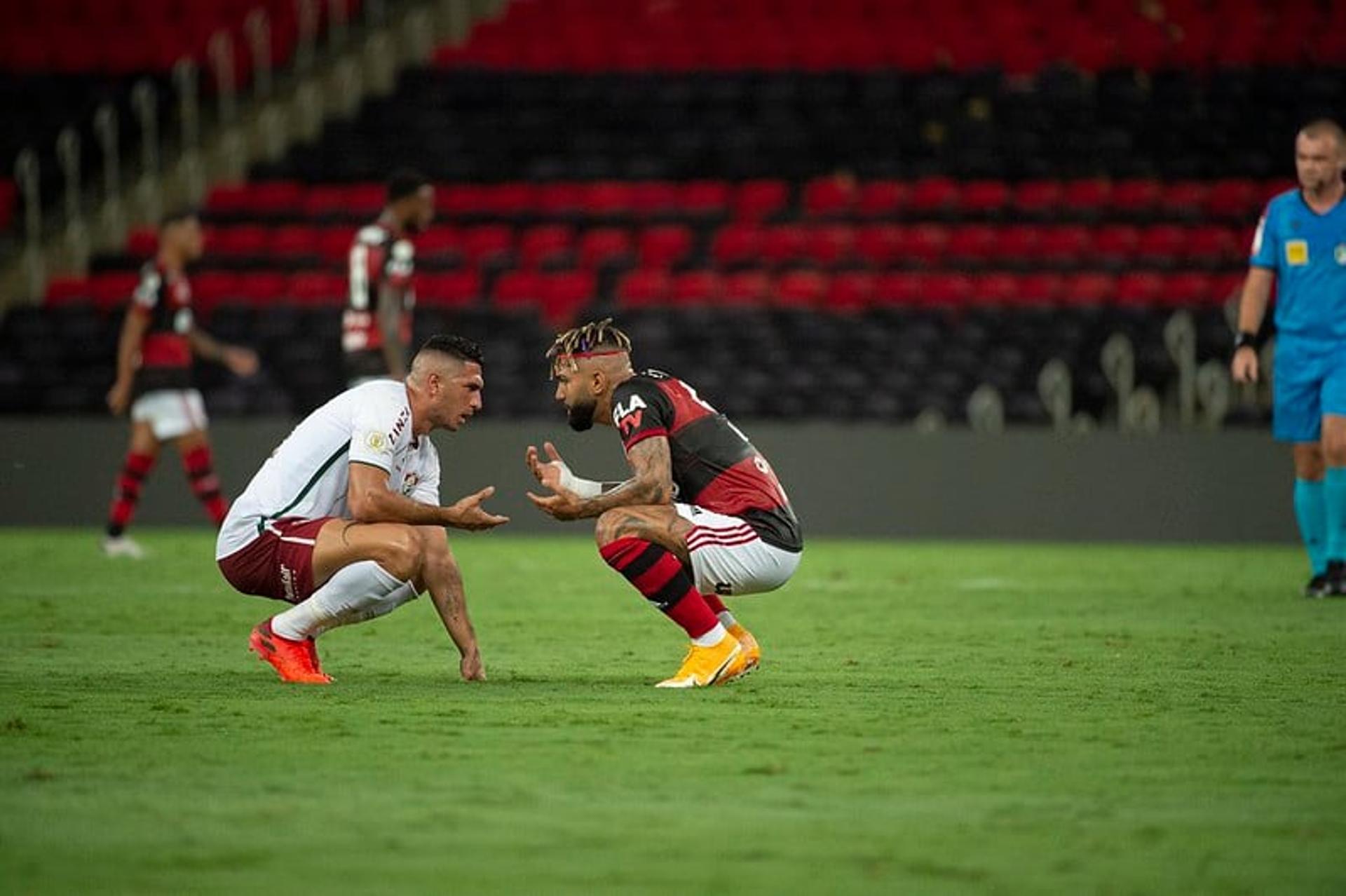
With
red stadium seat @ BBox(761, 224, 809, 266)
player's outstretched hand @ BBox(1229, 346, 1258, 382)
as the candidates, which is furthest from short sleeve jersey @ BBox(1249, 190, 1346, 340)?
red stadium seat @ BBox(761, 224, 809, 266)

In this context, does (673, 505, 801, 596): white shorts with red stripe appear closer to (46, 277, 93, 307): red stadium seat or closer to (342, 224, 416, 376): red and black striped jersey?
(342, 224, 416, 376): red and black striped jersey

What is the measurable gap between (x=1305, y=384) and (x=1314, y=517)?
0.77m

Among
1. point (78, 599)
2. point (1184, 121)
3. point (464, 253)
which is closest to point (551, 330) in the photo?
point (464, 253)

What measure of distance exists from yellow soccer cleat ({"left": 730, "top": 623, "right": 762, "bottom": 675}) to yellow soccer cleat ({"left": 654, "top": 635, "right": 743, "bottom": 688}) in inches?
4.8

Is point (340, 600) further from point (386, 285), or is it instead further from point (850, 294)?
point (850, 294)

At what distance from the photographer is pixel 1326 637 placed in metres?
9.62

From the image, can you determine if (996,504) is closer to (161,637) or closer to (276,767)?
(161,637)

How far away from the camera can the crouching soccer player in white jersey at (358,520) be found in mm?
7723

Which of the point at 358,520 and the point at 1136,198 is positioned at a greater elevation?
the point at 1136,198

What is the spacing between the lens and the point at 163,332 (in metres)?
15.3

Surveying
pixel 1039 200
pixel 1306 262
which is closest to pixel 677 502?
pixel 1306 262

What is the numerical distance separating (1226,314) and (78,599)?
36.8ft

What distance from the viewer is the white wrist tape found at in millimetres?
7707

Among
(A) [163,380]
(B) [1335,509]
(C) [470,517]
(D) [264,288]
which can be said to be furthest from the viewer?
(D) [264,288]
